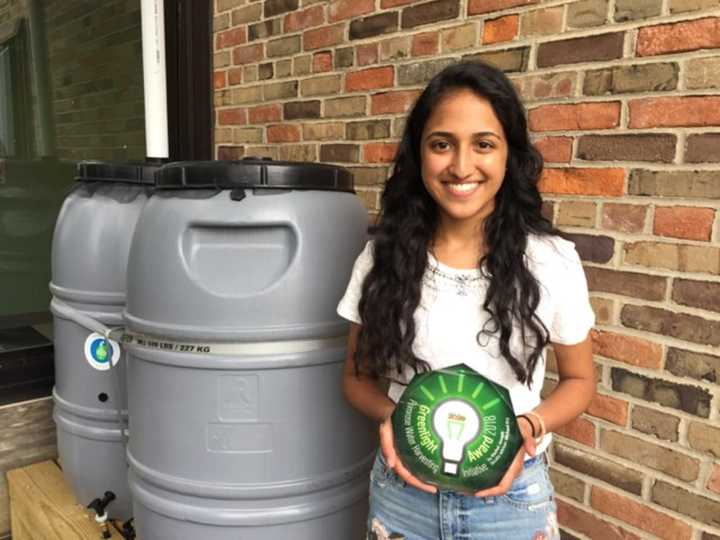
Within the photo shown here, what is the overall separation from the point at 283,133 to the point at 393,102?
58 centimetres

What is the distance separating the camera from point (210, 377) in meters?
Answer: 1.30

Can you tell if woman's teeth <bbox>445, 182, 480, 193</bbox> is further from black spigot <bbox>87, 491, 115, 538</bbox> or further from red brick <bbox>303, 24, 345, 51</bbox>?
black spigot <bbox>87, 491, 115, 538</bbox>

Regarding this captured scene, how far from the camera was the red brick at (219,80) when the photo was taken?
8.50 feet

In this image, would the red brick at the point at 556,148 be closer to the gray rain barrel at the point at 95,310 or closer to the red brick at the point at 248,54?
the gray rain barrel at the point at 95,310

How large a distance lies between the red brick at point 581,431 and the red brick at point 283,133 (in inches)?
53.3

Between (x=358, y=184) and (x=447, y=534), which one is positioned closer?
(x=447, y=534)

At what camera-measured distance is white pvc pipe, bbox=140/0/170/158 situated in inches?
88.5

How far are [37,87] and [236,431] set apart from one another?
6.94 feet

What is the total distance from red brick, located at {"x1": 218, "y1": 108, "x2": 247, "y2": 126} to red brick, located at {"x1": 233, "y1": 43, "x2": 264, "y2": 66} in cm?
19

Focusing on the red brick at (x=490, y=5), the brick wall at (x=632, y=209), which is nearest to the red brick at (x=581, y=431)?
the brick wall at (x=632, y=209)

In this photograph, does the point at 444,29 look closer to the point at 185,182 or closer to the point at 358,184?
the point at 358,184

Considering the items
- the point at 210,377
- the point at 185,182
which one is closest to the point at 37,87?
the point at 185,182

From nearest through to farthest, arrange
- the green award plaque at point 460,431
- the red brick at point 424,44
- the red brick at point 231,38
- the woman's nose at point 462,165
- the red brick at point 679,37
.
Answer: the green award plaque at point 460,431 → the woman's nose at point 462,165 → the red brick at point 679,37 → the red brick at point 424,44 → the red brick at point 231,38

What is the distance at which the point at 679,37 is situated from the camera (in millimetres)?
1267
